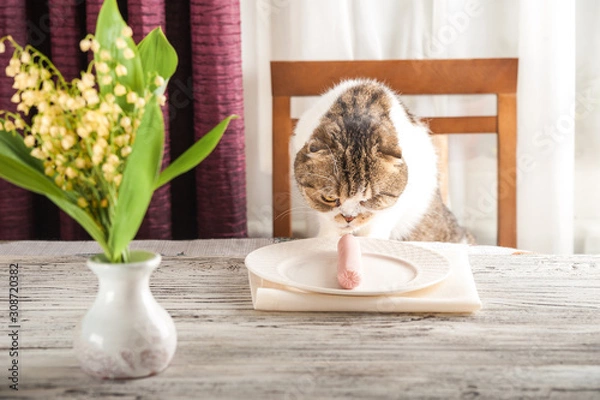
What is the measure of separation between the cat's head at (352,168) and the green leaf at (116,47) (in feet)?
2.37

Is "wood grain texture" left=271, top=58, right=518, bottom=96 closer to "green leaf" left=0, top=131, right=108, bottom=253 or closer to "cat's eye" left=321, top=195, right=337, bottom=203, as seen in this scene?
"cat's eye" left=321, top=195, right=337, bottom=203

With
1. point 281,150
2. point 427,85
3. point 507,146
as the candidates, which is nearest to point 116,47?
point 281,150

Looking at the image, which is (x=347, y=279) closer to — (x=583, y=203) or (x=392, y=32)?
(x=392, y=32)

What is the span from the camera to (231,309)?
3.04ft

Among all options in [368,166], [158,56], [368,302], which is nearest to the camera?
[158,56]

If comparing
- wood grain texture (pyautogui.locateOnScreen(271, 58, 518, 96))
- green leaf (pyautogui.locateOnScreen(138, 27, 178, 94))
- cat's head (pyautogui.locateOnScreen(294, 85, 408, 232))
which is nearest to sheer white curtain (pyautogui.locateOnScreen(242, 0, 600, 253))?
wood grain texture (pyautogui.locateOnScreen(271, 58, 518, 96))

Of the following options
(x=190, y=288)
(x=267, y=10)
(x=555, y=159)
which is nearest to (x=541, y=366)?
(x=190, y=288)

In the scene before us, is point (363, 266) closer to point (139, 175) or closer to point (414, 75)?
point (139, 175)

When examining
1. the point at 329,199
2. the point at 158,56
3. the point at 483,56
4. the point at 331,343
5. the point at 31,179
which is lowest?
the point at 331,343

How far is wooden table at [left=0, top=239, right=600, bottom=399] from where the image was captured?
2.31ft

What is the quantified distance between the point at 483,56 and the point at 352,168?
2.29 ft

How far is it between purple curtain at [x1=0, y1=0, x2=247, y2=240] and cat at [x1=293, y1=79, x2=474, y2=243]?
0.22m

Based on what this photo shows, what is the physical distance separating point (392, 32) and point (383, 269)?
103 centimetres

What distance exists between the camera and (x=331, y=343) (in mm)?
815
